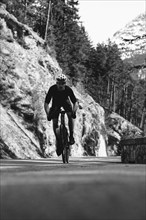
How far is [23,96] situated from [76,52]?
3105cm

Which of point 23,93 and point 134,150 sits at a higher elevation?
point 23,93

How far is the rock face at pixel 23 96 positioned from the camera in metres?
20.3

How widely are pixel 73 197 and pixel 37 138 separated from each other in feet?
69.3

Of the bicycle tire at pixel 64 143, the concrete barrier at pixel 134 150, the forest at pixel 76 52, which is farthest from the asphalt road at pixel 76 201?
the forest at pixel 76 52

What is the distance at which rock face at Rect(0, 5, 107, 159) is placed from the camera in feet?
66.7

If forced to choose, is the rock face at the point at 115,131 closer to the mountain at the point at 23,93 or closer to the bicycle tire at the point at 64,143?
the mountain at the point at 23,93

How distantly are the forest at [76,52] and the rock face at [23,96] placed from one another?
601cm

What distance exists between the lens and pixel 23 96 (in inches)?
914

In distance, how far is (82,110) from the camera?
37781 millimetres

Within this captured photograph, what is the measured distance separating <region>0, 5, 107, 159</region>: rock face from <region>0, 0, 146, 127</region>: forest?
6013 mm

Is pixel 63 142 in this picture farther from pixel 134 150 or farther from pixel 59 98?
pixel 134 150

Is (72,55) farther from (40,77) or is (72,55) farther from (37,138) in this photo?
(37,138)

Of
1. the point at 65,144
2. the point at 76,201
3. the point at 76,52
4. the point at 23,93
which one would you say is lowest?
the point at 76,201

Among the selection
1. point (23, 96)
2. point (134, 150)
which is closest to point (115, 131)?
point (23, 96)
